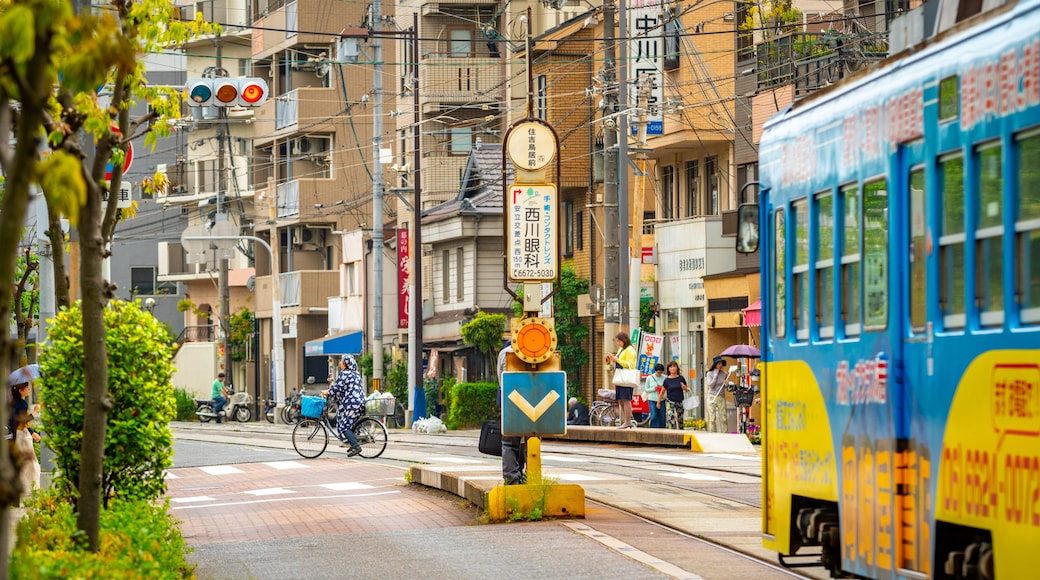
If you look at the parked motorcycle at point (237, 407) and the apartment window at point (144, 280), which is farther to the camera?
the apartment window at point (144, 280)

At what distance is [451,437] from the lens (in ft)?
144

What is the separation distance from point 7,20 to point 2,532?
1804mm

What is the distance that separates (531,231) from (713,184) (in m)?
29.5

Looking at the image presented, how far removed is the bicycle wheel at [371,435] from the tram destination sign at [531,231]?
13905mm

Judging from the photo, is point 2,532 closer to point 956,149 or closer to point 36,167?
point 36,167

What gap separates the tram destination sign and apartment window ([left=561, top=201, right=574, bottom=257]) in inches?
1470

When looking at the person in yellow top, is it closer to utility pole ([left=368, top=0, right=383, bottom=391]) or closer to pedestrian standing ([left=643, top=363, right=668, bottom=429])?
pedestrian standing ([left=643, top=363, right=668, bottom=429])

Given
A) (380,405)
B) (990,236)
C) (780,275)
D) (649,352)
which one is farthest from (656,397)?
(990,236)

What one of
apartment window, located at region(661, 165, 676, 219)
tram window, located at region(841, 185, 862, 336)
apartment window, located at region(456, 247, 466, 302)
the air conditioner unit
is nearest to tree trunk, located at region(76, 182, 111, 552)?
tram window, located at region(841, 185, 862, 336)

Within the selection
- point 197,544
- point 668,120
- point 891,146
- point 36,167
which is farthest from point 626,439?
Answer: point 36,167

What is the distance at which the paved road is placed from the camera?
13.9 m

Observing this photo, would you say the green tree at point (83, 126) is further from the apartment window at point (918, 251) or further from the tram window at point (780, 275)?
the tram window at point (780, 275)

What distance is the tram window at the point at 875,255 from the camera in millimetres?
10000

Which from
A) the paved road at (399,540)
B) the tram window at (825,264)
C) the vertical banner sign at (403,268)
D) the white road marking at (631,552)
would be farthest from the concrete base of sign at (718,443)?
the vertical banner sign at (403,268)
